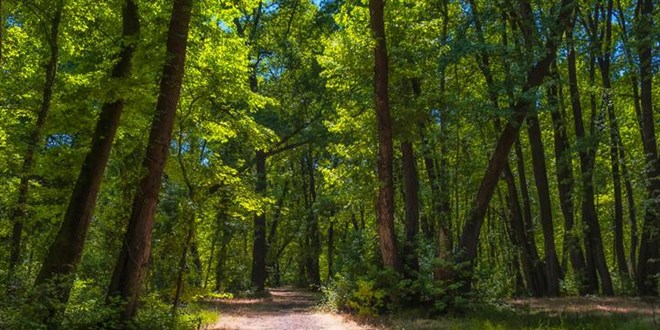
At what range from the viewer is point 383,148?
1419cm

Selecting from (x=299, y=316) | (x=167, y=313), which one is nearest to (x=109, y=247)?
(x=167, y=313)

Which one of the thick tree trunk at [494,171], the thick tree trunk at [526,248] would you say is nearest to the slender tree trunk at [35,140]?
the thick tree trunk at [494,171]

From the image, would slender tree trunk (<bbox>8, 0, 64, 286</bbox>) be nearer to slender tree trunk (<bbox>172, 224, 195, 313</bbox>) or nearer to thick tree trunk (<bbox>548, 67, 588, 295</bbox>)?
slender tree trunk (<bbox>172, 224, 195, 313</bbox>)

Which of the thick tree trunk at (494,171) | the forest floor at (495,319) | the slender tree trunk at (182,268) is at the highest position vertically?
the thick tree trunk at (494,171)

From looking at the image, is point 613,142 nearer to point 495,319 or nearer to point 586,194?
point 586,194

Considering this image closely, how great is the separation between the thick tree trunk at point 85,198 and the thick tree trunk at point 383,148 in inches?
236

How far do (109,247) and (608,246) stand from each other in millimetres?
36388

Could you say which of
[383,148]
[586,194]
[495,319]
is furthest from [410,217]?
[586,194]

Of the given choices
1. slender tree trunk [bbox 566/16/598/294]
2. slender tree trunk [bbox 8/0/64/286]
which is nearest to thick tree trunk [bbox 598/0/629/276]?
slender tree trunk [bbox 566/16/598/294]

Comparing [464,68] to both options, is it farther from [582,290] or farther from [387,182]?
[582,290]

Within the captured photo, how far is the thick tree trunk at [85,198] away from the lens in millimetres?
9596

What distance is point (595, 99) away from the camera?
20156 millimetres

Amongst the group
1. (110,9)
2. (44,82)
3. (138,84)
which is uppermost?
(110,9)

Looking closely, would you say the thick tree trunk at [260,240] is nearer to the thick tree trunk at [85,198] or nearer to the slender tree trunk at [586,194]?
the slender tree trunk at [586,194]
